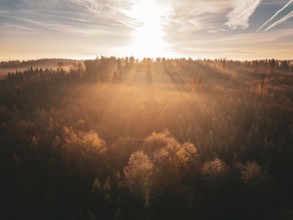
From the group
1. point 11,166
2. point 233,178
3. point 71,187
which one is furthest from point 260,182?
point 11,166

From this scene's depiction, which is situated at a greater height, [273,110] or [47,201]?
[273,110]

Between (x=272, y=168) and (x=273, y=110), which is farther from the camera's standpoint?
(x=273, y=110)

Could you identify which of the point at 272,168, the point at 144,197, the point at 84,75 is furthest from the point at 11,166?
the point at 84,75

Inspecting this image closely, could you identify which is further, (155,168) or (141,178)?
(155,168)

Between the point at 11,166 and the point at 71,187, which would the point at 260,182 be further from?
the point at 11,166

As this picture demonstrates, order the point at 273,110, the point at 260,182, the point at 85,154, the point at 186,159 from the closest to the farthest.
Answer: the point at 260,182 < the point at 186,159 < the point at 85,154 < the point at 273,110

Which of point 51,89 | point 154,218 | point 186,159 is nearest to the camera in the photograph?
point 154,218

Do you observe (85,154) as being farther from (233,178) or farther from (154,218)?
(233,178)

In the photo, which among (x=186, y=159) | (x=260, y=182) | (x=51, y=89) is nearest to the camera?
(x=260, y=182)

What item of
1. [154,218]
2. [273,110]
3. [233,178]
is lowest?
[154,218]
